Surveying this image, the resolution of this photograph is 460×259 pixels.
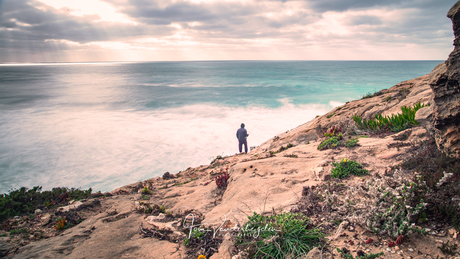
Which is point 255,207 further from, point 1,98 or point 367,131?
point 1,98

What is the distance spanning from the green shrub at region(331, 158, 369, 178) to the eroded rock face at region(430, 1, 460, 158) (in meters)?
1.35

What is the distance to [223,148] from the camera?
51.8ft

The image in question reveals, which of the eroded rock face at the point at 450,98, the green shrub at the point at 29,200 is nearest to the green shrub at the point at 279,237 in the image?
the eroded rock face at the point at 450,98

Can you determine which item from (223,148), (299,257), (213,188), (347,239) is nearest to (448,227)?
(347,239)

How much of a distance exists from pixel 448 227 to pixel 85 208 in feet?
25.1

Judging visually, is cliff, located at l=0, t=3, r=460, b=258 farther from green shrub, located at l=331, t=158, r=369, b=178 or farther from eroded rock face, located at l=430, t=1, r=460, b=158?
green shrub, located at l=331, t=158, r=369, b=178

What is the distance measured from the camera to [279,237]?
9.39ft

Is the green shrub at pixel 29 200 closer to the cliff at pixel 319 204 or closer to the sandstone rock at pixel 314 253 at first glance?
the cliff at pixel 319 204

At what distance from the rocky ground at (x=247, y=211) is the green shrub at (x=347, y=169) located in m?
0.15

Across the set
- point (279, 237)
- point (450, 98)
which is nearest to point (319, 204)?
point (279, 237)

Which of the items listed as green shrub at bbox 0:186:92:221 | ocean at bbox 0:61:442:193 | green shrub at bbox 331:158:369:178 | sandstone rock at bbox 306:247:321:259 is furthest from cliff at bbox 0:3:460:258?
ocean at bbox 0:61:442:193

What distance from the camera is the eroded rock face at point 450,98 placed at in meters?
3.50

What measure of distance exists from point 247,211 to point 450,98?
3849 mm

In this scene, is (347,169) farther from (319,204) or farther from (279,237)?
(279,237)
